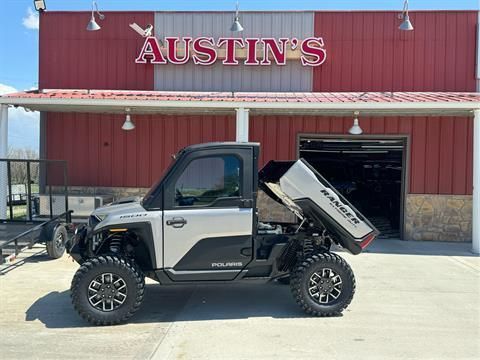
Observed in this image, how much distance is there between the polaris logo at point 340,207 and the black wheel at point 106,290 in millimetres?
2380

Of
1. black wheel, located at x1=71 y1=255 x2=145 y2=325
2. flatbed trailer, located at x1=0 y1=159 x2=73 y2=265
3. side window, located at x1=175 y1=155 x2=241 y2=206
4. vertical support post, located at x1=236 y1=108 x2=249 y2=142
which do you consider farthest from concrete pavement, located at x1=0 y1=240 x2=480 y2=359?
vertical support post, located at x1=236 y1=108 x2=249 y2=142

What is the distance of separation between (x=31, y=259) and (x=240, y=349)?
18.1ft

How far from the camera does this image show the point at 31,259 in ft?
27.4

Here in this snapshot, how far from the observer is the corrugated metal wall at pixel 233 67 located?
1185cm

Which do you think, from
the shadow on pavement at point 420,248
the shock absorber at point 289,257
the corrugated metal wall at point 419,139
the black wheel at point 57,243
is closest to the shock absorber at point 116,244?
the shock absorber at point 289,257

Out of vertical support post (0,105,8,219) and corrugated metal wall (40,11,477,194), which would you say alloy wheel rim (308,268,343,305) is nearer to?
corrugated metal wall (40,11,477,194)

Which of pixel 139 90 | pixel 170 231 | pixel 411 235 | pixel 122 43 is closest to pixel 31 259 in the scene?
pixel 170 231

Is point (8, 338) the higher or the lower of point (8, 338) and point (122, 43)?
the lower

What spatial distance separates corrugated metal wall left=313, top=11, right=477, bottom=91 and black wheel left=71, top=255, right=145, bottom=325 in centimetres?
826

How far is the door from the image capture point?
5.19 metres

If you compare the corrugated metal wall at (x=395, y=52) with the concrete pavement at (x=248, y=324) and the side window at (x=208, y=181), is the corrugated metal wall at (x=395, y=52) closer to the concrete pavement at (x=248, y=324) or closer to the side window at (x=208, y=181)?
the concrete pavement at (x=248, y=324)

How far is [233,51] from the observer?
460 inches

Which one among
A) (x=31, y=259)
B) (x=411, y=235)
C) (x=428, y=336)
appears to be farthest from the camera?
(x=411, y=235)

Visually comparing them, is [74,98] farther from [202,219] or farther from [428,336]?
[428,336]
